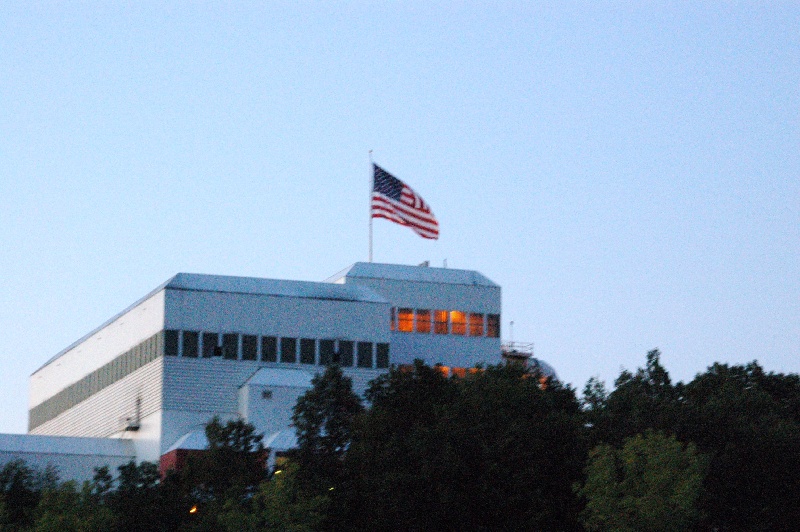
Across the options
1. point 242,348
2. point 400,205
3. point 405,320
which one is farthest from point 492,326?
point 242,348

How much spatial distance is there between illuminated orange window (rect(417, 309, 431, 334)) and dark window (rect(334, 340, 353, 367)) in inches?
442

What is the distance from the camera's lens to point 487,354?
111250 mm

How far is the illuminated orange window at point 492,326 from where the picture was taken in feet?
366

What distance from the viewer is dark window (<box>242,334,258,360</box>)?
320 feet

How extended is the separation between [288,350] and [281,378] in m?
3.33

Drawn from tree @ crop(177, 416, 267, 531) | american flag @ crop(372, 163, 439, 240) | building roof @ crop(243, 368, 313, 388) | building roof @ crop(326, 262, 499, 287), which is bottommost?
tree @ crop(177, 416, 267, 531)

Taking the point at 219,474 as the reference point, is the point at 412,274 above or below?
above

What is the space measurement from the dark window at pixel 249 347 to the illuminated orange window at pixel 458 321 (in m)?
18.3

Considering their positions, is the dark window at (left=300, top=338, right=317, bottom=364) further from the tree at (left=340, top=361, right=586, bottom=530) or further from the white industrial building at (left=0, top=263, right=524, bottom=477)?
the tree at (left=340, top=361, right=586, bottom=530)

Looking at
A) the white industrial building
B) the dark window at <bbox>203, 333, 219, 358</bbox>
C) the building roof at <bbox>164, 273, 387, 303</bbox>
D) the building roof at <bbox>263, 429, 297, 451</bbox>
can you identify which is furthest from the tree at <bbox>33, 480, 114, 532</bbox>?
the building roof at <bbox>164, 273, 387, 303</bbox>

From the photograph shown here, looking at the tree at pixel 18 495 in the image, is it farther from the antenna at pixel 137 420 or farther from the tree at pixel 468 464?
the tree at pixel 468 464

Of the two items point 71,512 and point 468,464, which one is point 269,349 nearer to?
point 71,512

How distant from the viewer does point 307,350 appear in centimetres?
9900

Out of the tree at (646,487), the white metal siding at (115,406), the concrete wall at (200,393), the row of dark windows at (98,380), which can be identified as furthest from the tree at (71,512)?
the row of dark windows at (98,380)
